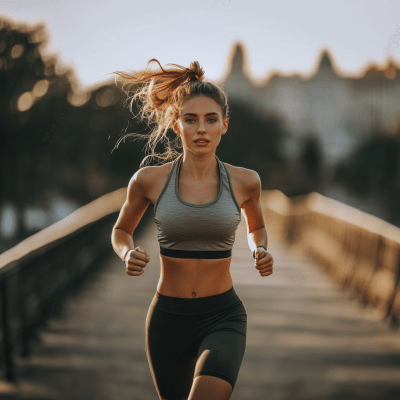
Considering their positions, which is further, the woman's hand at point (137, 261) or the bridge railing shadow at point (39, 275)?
the bridge railing shadow at point (39, 275)

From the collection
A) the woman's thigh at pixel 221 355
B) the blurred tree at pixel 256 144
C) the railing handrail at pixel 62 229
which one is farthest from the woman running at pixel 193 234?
the blurred tree at pixel 256 144

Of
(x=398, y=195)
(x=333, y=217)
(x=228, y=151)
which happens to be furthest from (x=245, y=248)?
(x=398, y=195)

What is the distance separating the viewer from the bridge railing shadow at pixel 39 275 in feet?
15.8

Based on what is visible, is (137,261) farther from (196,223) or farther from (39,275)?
(39,275)

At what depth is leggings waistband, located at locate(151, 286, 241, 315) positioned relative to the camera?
2527 mm

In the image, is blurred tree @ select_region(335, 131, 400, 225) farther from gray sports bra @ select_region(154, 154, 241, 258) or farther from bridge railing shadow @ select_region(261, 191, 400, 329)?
gray sports bra @ select_region(154, 154, 241, 258)

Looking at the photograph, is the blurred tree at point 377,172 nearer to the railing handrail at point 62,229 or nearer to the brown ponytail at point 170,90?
the railing handrail at point 62,229

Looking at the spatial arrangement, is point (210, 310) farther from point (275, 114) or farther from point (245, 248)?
point (275, 114)

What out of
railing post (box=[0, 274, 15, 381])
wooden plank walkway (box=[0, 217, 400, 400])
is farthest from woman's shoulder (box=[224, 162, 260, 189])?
railing post (box=[0, 274, 15, 381])

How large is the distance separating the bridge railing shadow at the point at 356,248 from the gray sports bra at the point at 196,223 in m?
4.17

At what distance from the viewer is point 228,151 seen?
48.5m

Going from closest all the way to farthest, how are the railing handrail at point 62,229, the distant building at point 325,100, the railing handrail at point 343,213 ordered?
the railing handrail at point 62,229, the railing handrail at point 343,213, the distant building at point 325,100

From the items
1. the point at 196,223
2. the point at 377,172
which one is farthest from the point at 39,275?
the point at 377,172

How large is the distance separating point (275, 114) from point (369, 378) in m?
65.4
